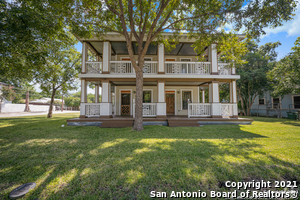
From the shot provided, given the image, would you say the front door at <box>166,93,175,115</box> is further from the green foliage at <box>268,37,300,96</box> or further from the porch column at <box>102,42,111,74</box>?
the green foliage at <box>268,37,300,96</box>

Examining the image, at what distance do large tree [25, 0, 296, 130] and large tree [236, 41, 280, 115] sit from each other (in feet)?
35.7

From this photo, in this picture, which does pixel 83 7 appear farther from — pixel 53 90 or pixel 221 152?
pixel 53 90

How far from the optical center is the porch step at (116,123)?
819 centimetres

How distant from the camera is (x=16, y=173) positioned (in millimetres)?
2566

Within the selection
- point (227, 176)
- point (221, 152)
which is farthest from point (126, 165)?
point (221, 152)

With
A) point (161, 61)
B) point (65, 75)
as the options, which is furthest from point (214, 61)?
point (65, 75)

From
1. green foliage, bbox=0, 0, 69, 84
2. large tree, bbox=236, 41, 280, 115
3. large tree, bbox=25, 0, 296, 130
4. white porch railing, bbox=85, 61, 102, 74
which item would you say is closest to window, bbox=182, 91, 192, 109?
large tree, bbox=25, 0, 296, 130

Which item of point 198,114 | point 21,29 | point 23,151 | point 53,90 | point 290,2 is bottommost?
point 23,151

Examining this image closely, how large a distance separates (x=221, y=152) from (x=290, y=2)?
6417 mm

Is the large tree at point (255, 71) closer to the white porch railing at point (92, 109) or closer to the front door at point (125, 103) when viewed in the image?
the front door at point (125, 103)

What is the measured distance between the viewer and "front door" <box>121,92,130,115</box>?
12438 mm

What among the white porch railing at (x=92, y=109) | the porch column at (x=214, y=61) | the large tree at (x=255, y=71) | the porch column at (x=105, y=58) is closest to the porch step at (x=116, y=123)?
the white porch railing at (x=92, y=109)

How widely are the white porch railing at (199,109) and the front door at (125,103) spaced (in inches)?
229

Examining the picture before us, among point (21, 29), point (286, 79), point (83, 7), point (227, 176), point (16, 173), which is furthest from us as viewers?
point (286, 79)
